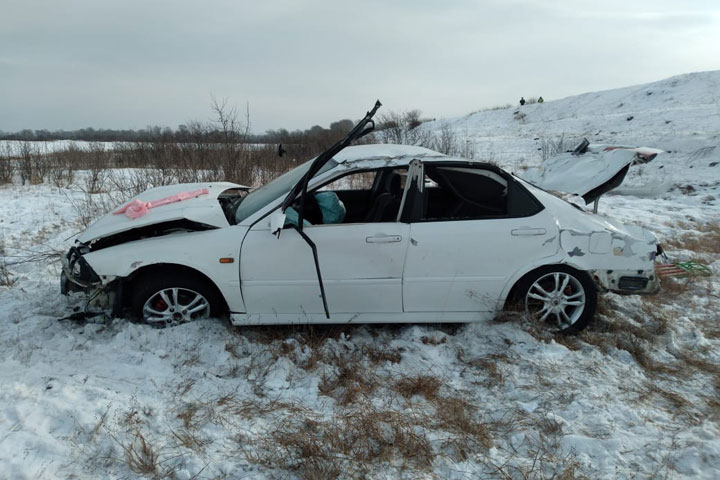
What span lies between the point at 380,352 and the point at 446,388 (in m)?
0.60

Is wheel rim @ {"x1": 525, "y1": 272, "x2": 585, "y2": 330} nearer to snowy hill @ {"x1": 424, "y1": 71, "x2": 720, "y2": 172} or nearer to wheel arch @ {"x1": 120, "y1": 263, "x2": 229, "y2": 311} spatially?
wheel arch @ {"x1": 120, "y1": 263, "x2": 229, "y2": 311}

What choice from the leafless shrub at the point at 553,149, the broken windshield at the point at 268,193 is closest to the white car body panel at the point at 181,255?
the broken windshield at the point at 268,193

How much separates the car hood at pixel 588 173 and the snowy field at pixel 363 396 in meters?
1.13

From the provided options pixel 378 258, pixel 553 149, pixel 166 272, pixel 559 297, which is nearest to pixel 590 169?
pixel 559 297

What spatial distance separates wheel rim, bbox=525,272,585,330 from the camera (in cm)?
347

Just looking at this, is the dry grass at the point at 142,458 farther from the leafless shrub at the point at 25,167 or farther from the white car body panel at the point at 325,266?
the leafless shrub at the point at 25,167

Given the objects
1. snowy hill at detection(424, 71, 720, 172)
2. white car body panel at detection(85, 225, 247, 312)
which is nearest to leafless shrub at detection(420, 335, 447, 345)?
white car body panel at detection(85, 225, 247, 312)

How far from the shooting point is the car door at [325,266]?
322cm

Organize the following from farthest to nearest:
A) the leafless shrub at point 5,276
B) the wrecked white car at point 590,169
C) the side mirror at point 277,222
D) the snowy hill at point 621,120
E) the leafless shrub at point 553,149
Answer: the snowy hill at point 621,120 < the leafless shrub at point 553,149 < the leafless shrub at point 5,276 < the wrecked white car at point 590,169 < the side mirror at point 277,222

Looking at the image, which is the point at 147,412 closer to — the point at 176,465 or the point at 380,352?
the point at 176,465

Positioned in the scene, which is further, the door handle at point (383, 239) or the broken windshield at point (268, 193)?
the broken windshield at point (268, 193)

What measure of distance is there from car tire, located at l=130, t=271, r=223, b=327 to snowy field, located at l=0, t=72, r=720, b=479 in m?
0.13

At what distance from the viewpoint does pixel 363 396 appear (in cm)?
277

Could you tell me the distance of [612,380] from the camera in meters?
2.93
